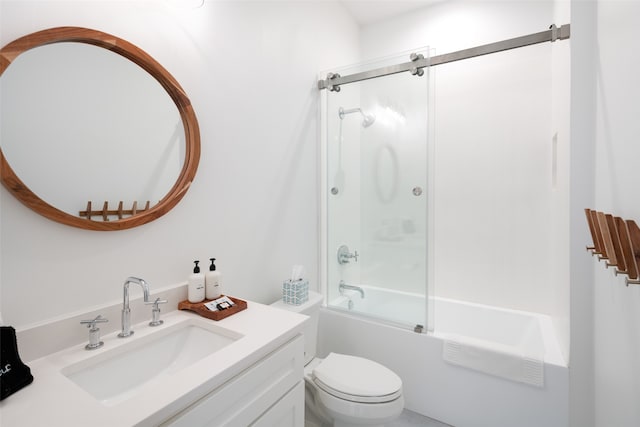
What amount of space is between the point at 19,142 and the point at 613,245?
164cm

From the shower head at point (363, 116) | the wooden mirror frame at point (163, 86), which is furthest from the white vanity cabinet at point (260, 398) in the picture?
the shower head at point (363, 116)

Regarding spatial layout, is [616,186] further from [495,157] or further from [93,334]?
[93,334]

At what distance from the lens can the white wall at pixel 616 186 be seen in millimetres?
864

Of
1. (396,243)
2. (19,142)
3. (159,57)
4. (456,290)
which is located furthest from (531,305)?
(19,142)

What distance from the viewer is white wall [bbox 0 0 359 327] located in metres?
0.92

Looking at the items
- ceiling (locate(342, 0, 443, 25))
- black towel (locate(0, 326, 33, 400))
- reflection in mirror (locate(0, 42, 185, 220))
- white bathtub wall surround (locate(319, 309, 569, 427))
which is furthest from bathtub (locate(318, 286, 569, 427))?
ceiling (locate(342, 0, 443, 25))

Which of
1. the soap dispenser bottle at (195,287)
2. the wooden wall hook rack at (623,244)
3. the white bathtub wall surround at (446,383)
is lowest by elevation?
the white bathtub wall surround at (446,383)

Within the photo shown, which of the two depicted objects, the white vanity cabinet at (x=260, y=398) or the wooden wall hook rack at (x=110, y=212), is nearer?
the white vanity cabinet at (x=260, y=398)

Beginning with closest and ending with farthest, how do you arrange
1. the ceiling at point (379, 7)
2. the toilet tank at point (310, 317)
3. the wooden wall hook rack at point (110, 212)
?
the wooden wall hook rack at point (110, 212) < the toilet tank at point (310, 317) < the ceiling at point (379, 7)

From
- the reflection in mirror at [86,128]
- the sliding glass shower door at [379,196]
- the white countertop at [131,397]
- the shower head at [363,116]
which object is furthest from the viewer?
the shower head at [363,116]

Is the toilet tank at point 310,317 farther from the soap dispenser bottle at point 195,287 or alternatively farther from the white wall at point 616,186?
the white wall at point 616,186

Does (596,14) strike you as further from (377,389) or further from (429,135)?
(377,389)

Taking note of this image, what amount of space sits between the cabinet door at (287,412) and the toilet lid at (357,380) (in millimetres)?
298

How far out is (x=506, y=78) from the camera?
2320 millimetres
